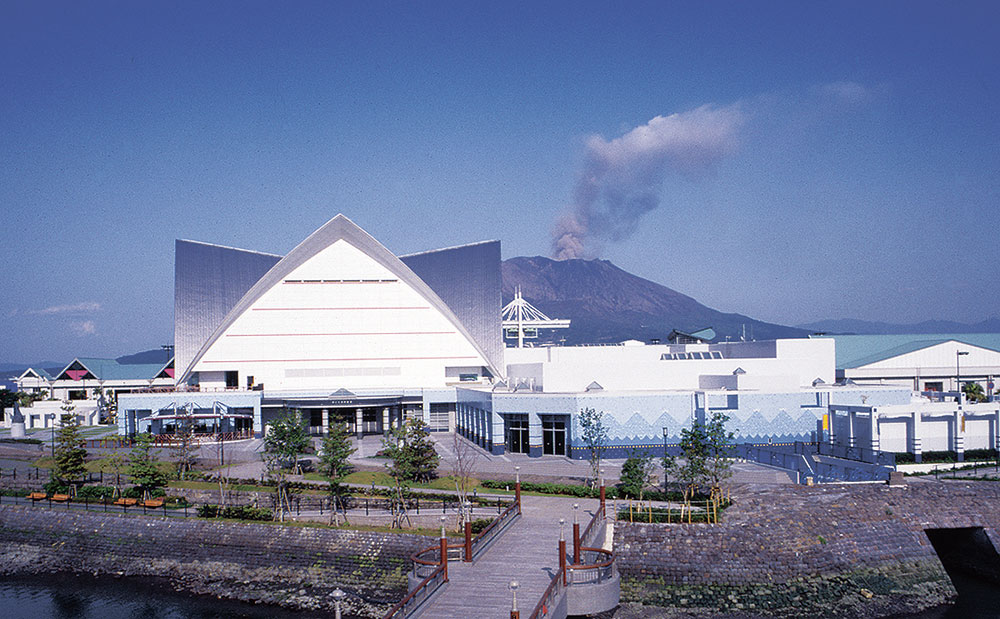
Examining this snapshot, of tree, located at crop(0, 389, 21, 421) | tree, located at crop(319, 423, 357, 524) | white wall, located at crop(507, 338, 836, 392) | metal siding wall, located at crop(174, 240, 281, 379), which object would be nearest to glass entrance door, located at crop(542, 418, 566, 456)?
white wall, located at crop(507, 338, 836, 392)

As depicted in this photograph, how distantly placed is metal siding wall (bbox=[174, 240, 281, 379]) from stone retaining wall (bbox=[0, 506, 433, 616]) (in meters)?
23.4

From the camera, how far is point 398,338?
52.2m

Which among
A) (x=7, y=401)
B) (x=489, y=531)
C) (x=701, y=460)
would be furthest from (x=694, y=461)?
(x=7, y=401)

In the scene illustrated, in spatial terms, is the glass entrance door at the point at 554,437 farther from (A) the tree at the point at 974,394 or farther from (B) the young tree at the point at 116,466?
(A) the tree at the point at 974,394

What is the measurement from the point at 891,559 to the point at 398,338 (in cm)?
3516

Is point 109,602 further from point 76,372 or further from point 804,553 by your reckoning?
point 76,372

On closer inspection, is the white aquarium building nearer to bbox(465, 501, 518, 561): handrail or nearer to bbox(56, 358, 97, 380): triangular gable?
bbox(465, 501, 518, 561): handrail

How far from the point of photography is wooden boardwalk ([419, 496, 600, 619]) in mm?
15281

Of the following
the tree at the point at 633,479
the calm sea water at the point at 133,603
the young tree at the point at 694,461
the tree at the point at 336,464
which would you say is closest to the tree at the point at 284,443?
the tree at the point at 336,464

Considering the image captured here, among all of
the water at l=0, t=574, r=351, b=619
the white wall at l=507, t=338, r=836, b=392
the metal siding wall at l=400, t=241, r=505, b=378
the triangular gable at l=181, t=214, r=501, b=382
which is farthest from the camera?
the metal siding wall at l=400, t=241, r=505, b=378

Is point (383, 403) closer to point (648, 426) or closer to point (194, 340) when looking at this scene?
point (194, 340)

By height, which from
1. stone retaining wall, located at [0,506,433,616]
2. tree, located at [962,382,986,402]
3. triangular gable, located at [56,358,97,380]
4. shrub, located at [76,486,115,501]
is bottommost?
stone retaining wall, located at [0,506,433,616]

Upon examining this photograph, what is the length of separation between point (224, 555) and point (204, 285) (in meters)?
32.8

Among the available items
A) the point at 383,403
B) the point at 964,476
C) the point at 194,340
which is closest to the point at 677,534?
the point at 964,476
